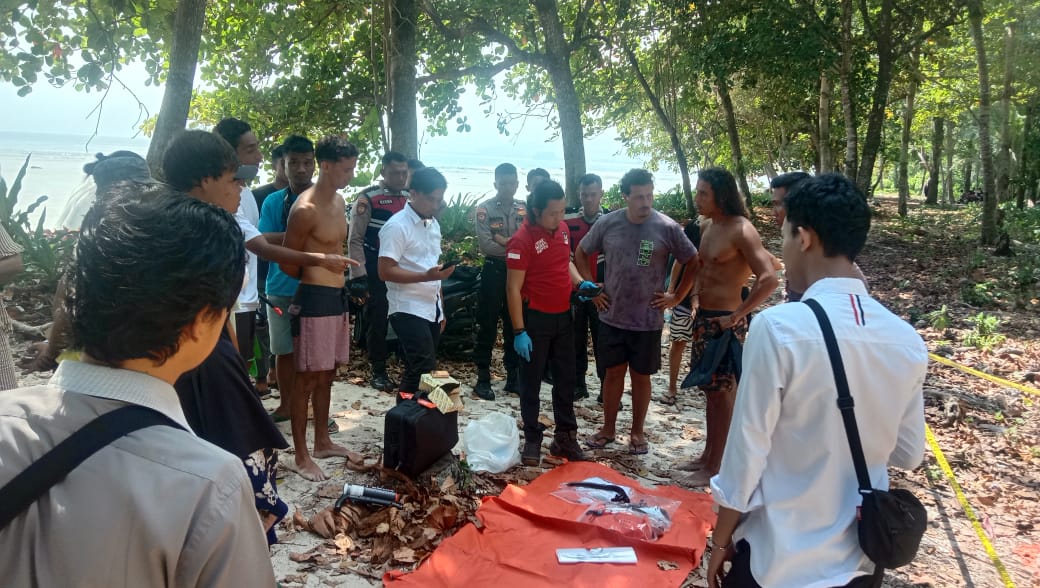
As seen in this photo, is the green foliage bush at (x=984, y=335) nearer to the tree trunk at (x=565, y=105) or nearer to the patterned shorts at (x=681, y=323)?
the patterned shorts at (x=681, y=323)

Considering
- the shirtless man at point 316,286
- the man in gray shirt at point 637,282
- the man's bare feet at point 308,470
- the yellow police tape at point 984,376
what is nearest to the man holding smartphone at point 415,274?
the shirtless man at point 316,286

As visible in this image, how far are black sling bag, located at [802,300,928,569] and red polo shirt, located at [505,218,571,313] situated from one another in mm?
2783

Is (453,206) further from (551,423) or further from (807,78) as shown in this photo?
(807,78)

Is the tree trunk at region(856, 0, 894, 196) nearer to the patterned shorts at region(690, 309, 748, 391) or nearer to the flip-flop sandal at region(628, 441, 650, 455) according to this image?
the patterned shorts at region(690, 309, 748, 391)

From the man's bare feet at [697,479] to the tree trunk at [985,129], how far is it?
450 inches

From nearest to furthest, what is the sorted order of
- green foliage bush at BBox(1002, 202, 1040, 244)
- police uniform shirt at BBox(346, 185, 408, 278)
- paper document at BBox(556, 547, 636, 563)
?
paper document at BBox(556, 547, 636, 563) → police uniform shirt at BBox(346, 185, 408, 278) → green foliage bush at BBox(1002, 202, 1040, 244)

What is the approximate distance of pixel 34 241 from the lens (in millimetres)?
6684

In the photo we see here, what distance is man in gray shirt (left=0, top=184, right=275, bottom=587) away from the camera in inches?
33.9

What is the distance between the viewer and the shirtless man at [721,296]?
167 inches

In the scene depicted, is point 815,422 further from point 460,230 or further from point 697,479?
point 460,230

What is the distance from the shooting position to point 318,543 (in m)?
3.36

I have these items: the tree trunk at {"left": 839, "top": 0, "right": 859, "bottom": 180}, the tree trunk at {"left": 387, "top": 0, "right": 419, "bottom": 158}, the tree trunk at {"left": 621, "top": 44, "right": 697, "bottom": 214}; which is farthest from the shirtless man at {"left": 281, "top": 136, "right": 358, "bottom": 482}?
the tree trunk at {"left": 839, "top": 0, "right": 859, "bottom": 180}

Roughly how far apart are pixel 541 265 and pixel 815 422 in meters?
2.87

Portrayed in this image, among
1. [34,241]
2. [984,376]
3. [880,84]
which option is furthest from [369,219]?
[880,84]
